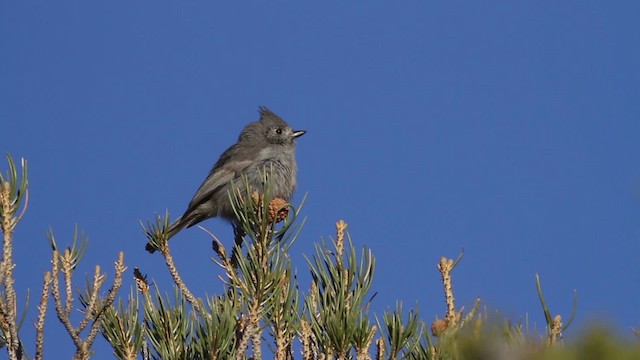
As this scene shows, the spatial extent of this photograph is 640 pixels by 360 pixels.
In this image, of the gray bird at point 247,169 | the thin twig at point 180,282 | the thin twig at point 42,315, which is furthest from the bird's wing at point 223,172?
the thin twig at point 42,315

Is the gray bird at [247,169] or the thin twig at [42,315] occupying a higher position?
the gray bird at [247,169]

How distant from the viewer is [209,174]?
28.1 feet

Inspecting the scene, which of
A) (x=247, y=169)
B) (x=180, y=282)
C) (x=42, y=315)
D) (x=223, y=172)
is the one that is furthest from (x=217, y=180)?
(x=42, y=315)

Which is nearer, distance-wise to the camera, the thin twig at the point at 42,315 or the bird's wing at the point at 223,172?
the thin twig at the point at 42,315

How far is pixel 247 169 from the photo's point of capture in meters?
8.08

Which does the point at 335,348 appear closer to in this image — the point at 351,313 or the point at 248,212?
the point at 351,313

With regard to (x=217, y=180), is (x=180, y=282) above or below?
below

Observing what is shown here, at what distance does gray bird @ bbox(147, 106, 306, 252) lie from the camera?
7.84 metres

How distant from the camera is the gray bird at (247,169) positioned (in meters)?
7.84

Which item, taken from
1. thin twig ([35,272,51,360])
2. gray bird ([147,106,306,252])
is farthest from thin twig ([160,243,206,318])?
gray bird ([147,106,306,252])

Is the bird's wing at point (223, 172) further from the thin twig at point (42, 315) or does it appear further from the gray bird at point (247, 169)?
the thin twig at point (42, 315)

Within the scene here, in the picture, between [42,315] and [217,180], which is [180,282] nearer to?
[42,315]

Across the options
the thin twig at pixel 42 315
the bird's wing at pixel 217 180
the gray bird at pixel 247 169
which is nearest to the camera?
the thin twig at pixel 42 315

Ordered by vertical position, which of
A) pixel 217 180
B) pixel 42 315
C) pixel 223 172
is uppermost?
pixel 223 172
